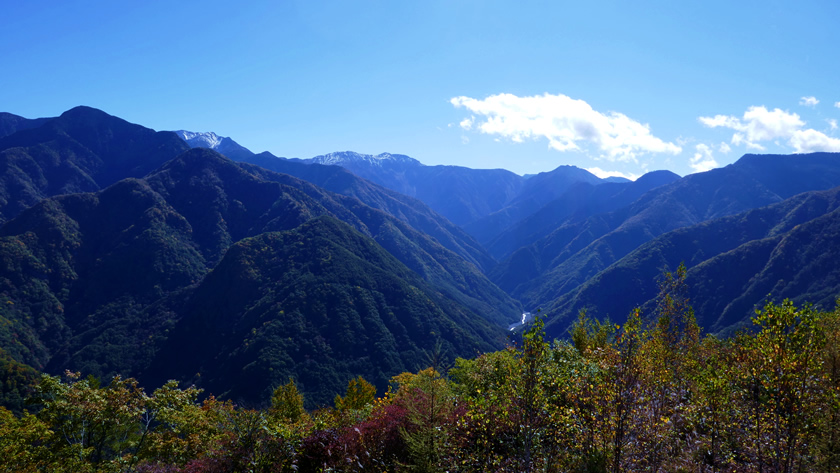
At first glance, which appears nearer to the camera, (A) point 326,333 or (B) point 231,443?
(B) point 231,443

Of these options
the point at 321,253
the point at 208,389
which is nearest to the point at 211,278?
the point at 321,253

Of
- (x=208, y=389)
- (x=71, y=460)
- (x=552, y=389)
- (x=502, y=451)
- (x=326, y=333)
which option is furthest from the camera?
(x=326, y=333)

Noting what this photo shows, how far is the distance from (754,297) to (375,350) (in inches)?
7087

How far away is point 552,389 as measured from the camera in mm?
16953

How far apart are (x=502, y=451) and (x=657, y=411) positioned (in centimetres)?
562

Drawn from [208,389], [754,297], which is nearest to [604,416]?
[208,389]

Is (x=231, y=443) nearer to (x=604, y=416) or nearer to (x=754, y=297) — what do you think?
(x=604, y=416)

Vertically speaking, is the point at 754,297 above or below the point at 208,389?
above

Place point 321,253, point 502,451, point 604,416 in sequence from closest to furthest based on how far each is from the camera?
point 604,416, point 502,451, point 321,253

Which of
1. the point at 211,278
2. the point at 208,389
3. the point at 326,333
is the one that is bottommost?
the point at 208,389

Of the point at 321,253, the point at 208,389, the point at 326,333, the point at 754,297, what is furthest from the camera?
the point at 321,253

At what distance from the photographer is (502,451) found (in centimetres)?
1466

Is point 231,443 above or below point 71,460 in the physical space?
above

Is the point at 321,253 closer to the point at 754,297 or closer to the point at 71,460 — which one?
the point at 71,460
